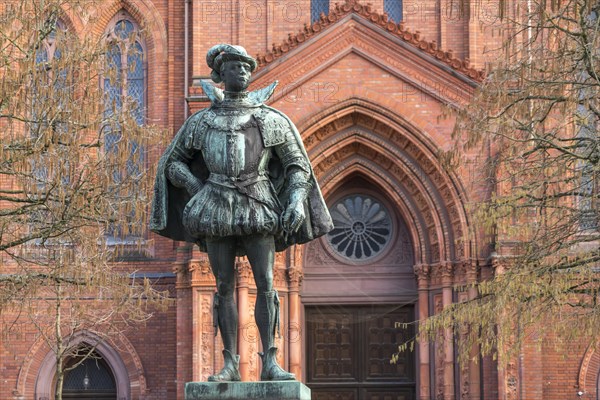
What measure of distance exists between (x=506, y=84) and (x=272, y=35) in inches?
376

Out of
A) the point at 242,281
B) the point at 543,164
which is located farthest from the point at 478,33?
the point at 543,164

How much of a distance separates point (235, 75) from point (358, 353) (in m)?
17.7

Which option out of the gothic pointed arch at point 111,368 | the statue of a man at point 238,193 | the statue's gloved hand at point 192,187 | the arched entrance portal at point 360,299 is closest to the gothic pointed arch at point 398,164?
the arched entrance portal at point 360,299

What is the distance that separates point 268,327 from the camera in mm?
10828

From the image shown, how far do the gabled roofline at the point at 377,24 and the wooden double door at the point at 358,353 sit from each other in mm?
5024

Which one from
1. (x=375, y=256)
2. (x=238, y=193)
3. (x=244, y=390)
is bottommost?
(x=244, y=390)

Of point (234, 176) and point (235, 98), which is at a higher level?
point (235, 98)

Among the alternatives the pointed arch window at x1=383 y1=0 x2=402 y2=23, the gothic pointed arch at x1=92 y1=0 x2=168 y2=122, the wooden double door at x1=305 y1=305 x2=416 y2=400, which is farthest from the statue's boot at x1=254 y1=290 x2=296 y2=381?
the pointed arch window at x1=383 y1=0 x2=402 y2=23

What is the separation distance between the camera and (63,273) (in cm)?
2033

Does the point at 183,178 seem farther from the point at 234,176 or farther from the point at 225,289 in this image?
the point at 225,289

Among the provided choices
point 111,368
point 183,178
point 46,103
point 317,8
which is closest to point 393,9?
point 317,8

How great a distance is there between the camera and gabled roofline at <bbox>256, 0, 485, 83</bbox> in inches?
1045

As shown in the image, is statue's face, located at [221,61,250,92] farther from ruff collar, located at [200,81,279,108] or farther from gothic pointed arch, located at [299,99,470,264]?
gothic pointed arch, located at [299,99,470,264]

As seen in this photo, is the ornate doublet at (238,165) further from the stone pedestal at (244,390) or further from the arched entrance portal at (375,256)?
the arched entrance portal at (375,256)
